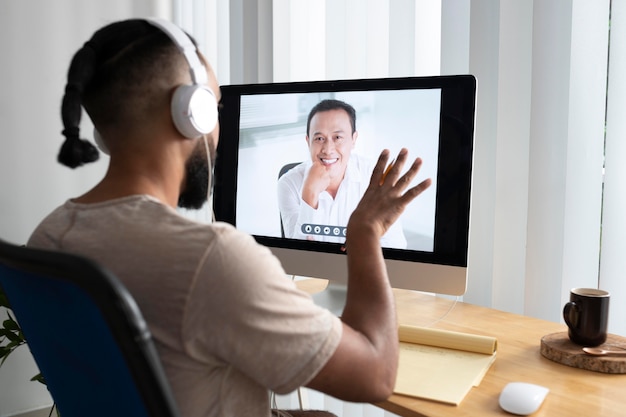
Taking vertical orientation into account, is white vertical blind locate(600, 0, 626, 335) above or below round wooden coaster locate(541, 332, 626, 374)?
above

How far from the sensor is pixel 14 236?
241 centimetres

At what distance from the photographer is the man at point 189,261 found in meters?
0.68

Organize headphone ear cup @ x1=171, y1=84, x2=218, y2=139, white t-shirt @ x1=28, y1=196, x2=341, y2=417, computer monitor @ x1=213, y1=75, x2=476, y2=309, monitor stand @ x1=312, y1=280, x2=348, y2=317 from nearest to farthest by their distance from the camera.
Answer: white t-shirt @ x1=28, y1=196, x2=341, y2=417
headphone ear cup @ x1=171, y1=84, x2=218, y2=139
computer monitor @ x1=213, y1=75, x2=476, y2=309
monitor stand @ x1=312, y1=280, x2=348, y2=317

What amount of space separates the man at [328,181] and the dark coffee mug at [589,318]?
0.34 meters

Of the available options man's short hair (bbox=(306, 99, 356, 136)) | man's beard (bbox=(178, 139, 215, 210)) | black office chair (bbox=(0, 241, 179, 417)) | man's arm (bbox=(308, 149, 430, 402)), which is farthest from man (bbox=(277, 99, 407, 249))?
black office chair (bbox=(0, 241, 179, 417))

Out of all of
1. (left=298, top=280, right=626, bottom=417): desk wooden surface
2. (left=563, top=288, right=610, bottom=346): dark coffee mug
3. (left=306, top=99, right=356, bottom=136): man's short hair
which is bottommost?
(left=298, top=280, right=626, bottom=417): desk wooden surface

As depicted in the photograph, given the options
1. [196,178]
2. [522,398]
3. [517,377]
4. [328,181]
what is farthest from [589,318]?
[196,178]

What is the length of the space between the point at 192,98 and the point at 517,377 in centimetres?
67

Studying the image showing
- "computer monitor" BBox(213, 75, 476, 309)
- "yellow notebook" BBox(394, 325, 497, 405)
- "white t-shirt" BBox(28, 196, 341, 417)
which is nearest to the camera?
"white t-shirt" BBox(28, 196, 341, 417)

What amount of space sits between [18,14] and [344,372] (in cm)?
218

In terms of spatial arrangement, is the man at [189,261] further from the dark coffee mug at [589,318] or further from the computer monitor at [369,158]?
the dark coffee mug at [589,318]

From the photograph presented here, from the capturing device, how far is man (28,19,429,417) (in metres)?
0.68

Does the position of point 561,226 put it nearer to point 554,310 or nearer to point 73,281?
point 554,310

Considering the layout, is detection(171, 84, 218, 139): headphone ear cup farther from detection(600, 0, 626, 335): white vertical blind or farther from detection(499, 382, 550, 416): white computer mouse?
detection(600, 0, 626, 335): white vertical blind
